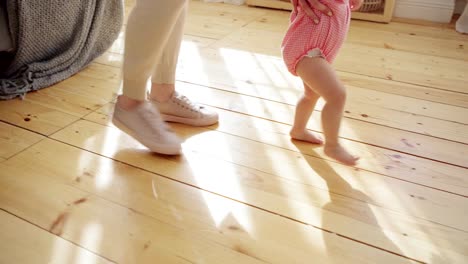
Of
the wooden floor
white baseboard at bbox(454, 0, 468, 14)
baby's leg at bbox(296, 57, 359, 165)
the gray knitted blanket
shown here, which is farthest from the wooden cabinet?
baby's leg at bbox(296, 57, 359, 165)

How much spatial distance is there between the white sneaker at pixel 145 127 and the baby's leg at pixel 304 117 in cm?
31

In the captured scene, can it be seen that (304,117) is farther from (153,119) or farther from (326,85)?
(153,119)

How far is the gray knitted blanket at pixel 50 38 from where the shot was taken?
118 cm

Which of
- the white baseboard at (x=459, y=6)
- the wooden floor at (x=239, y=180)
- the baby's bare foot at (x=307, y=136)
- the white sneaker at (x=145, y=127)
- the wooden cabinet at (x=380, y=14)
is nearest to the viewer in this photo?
the wooden floor at (x=239, y=180)

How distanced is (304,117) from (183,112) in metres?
0.33

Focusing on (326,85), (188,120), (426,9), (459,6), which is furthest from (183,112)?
(459,6)

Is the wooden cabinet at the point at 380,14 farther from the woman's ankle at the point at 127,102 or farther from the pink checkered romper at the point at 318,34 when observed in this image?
the woman's ankle at the point at 127,102

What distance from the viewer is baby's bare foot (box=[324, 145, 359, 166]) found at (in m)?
0.94

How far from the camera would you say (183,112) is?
44.2 inches

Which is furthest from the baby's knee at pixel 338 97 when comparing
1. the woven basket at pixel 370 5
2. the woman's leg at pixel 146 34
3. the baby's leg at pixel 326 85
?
the woven basket at pixel 370 5

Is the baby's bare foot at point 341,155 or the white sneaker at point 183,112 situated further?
the white sneaker at point 183,112

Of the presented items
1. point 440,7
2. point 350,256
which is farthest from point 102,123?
point 440,7

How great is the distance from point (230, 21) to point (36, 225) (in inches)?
62.0

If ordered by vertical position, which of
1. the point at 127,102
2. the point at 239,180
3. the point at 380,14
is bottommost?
the point at 239,180
